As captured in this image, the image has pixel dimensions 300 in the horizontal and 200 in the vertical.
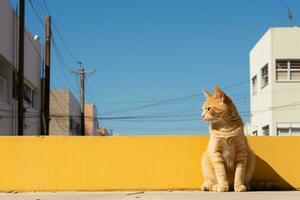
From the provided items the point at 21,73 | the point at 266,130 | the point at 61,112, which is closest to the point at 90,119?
the point at 61,112

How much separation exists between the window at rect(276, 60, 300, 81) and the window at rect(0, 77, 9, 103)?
16.4m

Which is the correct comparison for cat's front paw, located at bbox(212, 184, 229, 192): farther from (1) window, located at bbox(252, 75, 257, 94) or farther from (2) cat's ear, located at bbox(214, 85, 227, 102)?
(1) window, located at bbox(252, 75, 257, 94)

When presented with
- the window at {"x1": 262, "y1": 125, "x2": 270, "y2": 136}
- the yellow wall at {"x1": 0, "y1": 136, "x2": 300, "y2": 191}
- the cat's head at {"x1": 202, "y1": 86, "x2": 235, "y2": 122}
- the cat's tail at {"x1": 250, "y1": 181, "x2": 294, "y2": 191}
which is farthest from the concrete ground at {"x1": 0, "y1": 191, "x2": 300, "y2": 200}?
the window at {"x1": 262, "y1": 125, "x2": 270, "y2": 136}

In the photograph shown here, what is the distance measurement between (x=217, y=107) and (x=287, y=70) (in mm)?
23318

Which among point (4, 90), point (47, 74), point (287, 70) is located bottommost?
point (4, 90)

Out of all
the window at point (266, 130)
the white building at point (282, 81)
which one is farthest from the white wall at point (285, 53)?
the window at point (266, 130)

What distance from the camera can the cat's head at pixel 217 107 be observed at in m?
12.4

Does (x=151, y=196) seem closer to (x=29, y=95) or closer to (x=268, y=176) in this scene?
(x=268, y=176)

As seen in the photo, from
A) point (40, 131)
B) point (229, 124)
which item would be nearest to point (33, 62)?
point (40, 131)

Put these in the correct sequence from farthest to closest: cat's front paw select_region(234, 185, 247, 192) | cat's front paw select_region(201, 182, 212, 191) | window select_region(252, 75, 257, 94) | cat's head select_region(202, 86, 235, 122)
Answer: window select_region(252, 75, 257, 94) < cat's front paw select_region(201, 182, 212, 191) < cat's head select_region(202, 86, 235, 122) < cat's front paw select_region(234, 185, 247, 192)

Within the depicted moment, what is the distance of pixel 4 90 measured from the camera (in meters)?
24.6

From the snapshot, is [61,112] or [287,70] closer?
[287,70]

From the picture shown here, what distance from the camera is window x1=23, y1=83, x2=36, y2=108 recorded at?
30.3 metres

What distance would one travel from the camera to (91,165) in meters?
13.9
